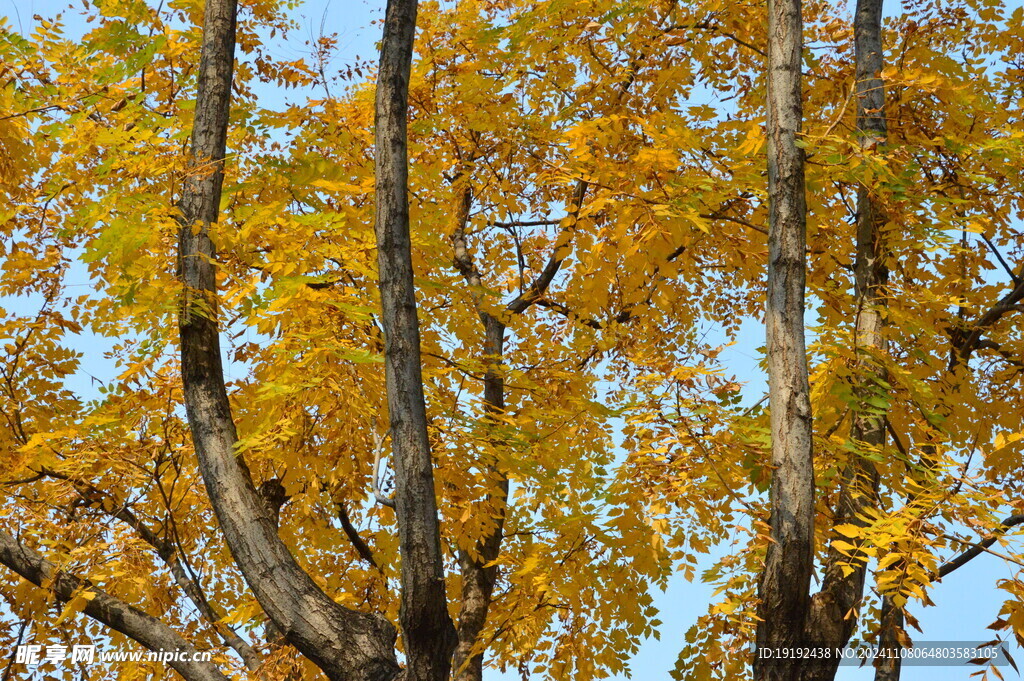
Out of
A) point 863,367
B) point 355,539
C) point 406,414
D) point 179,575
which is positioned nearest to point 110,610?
point 179,575

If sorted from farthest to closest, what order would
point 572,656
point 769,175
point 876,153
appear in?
1. point 572,656
2. point 876,153
3. point 769,175

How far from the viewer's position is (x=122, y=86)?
8.81m

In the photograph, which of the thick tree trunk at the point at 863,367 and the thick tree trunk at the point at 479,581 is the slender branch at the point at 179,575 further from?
the thick tree trunk at the point at 863,367

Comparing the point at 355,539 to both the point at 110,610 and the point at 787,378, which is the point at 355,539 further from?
the point at 787,378

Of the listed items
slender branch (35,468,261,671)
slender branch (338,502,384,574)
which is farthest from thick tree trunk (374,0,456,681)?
slender branch (338,502,384,574)

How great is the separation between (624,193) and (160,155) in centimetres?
316

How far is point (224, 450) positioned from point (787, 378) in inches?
131

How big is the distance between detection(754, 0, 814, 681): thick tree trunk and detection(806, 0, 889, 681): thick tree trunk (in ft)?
0.84

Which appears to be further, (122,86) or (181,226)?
(122,86)

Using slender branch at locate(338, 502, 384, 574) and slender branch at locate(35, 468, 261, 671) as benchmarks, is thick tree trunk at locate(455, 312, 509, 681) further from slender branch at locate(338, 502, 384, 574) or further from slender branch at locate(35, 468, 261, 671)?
slender branch at locate(35, 468, 261, 671)

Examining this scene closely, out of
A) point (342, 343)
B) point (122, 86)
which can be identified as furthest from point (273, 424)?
point (122, 86)

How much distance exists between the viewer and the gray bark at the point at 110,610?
236 inches

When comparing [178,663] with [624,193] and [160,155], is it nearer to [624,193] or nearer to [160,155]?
[160,155]

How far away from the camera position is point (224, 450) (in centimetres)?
542
